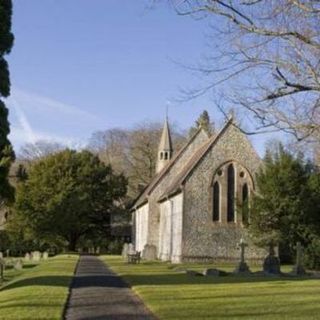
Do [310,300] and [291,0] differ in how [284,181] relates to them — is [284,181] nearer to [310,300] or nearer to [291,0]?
[310,300]

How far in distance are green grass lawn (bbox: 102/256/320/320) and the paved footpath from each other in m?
0.38

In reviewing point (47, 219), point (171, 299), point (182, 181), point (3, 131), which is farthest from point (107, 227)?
point (171, 299)

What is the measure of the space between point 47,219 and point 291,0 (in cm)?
6068

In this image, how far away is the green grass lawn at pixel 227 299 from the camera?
14.6m

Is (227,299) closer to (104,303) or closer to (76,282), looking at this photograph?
(104,303)

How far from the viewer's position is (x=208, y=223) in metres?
46.7

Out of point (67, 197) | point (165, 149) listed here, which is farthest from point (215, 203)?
point (67, 197)

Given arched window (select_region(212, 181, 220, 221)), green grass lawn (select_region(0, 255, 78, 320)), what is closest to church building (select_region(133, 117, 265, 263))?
arched window (select_region(212, 181, 220, 221))

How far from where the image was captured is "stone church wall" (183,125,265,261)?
151ft

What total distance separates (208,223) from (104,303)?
30.3 m

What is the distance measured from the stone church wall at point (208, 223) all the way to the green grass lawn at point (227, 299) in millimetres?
20506

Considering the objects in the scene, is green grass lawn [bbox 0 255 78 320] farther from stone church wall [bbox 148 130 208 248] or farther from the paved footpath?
stone church wall [bbox 148 130 208 248]

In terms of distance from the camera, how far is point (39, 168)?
242 feet

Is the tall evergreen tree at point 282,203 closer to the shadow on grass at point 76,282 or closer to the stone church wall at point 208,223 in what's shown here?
the stone church wall at point 208,223
